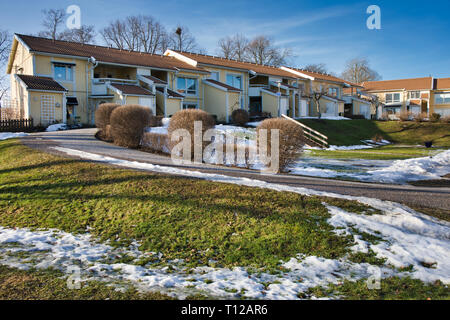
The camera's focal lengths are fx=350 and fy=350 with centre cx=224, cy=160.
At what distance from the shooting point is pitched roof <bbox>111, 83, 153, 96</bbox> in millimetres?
27016

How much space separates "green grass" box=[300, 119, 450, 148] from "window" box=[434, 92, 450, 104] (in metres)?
24.3

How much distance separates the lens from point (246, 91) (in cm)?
4000

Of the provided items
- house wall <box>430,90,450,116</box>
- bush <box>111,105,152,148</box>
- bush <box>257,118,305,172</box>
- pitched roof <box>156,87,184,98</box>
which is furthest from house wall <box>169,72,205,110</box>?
house wall <box>430,90,450,116</box>

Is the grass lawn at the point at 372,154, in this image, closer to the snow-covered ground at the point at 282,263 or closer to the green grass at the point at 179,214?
the green grass at the point at 179,214

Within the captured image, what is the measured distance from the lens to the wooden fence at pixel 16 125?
71.1 feet

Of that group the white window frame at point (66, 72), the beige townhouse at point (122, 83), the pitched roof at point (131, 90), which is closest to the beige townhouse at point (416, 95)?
the beige townhouse at point (122, 83)

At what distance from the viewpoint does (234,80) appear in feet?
128

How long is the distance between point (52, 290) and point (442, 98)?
68.7m

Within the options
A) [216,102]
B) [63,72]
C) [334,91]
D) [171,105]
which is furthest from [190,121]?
[334,91]

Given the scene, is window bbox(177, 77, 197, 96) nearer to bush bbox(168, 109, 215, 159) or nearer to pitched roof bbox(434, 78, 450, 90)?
bush bbox(168, 109, 215, 159)

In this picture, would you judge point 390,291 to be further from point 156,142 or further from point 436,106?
point 436,106
